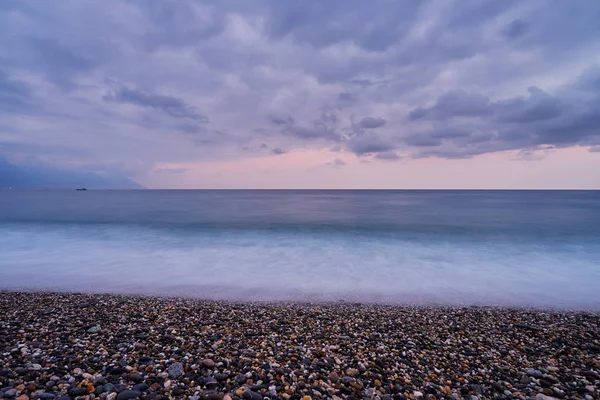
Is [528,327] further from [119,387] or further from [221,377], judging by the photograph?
[119,387]

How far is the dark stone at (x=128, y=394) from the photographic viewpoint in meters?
3.19

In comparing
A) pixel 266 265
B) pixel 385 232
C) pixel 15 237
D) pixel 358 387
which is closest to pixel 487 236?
pixel 385 232

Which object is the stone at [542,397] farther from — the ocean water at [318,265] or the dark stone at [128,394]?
the dark stone at [128,394]

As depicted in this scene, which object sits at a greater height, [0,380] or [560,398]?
[0,380]

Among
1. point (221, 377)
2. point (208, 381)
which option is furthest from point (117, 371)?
point (221, 377)

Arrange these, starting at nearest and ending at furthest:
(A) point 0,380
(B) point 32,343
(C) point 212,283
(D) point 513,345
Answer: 1. (A) point 0,380
2. (B) point 32,343
3. (D) point 513,345
4. (C) point 212,283

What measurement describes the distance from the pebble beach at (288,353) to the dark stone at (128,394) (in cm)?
1

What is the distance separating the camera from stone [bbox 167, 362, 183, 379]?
3613mm

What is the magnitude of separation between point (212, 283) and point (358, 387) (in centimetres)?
655

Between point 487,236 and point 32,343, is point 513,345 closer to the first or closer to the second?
point 32,343

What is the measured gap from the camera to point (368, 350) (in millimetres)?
4398

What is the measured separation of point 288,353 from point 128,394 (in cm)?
202

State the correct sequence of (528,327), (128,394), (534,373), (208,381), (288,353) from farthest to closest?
1. (528,327)
2. (288,353)
3. (534,373)
4. (208,381)
5. (128,394)

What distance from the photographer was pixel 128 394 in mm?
3223
